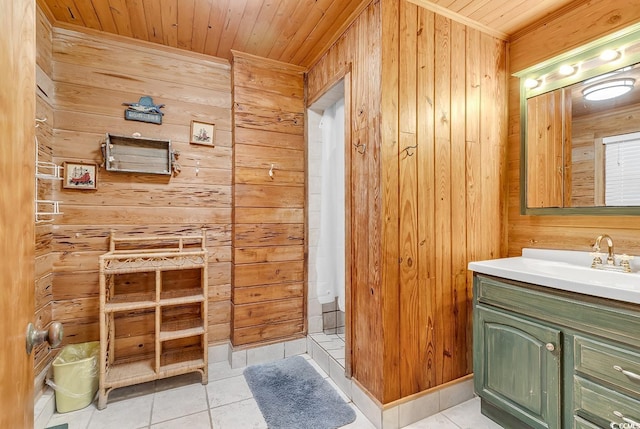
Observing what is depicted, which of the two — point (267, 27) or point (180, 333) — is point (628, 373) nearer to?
point (180, 333)

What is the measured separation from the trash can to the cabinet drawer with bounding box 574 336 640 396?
8.46 ft

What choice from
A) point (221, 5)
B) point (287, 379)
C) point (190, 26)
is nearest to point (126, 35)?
point (190, 26)

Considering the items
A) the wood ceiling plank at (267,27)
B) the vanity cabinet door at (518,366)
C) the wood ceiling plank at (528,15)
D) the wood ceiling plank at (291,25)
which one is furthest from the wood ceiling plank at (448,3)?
the vanity cabinet door at (518,366)

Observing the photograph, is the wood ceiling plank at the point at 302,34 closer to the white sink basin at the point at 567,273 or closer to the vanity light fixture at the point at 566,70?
the vanity light fixture at the point at 566,70

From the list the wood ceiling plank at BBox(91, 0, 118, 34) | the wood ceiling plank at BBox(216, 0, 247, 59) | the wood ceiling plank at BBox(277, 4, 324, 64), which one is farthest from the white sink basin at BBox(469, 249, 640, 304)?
the wood ceiling plank at BBox(91, 0, 118, 34)

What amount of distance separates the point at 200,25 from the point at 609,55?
2.39 m

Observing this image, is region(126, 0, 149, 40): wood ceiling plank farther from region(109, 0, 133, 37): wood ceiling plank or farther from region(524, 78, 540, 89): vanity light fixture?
region(524, 78, 540, 89): vanity light fixture

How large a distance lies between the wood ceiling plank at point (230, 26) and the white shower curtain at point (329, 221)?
2.90 feet

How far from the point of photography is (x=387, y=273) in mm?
1628

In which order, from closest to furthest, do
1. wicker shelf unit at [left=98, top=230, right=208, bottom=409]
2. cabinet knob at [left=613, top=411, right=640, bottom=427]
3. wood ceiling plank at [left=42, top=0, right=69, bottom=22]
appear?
cabinet knob at [left=613, top=411, right=640, bottom=427] < wood ceiling plank at [left=42, top=0, right=69, bottom=22] < wicker shelf unit at [left=98, top=230, right=208, bottom=409]

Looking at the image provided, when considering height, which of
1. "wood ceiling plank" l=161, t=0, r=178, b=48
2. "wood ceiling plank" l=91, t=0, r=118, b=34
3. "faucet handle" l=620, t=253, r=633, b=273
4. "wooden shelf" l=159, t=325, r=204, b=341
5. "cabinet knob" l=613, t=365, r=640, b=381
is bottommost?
"wooden shelf" l=159, t=325, r=204, b=341

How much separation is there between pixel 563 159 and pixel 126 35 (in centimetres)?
297

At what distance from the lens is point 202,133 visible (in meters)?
2.31

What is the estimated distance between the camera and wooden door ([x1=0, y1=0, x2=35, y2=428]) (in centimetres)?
58
